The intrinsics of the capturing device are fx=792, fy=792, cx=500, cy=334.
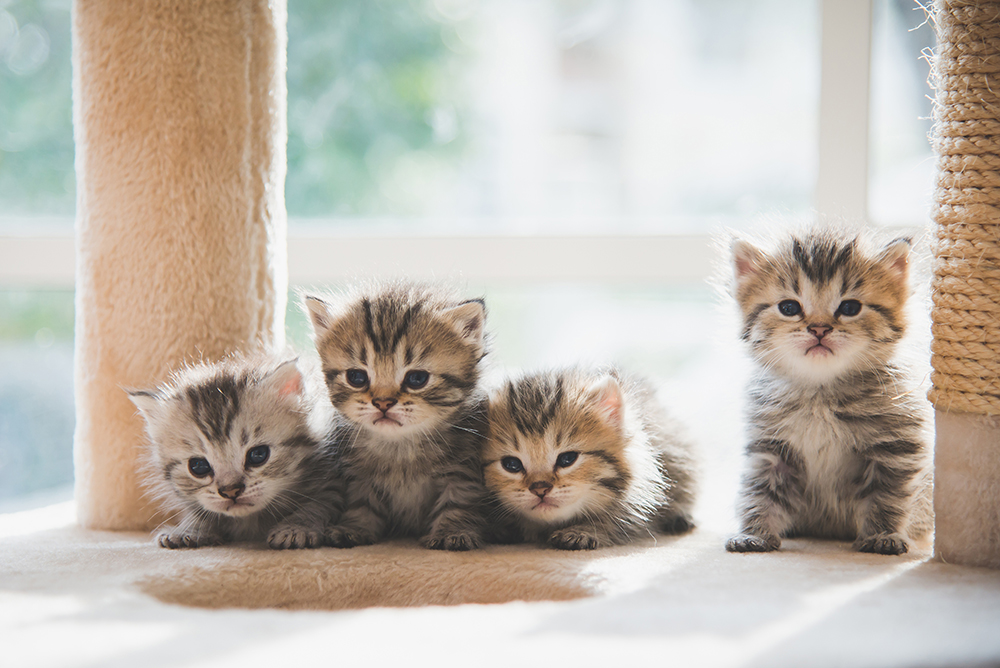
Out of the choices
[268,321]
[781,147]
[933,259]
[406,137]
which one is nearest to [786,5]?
[781,147]

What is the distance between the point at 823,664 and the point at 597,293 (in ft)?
7.01

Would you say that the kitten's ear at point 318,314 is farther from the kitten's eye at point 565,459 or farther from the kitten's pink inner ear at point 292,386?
the kitten's eye at point 565,459

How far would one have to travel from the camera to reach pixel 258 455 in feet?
5.31

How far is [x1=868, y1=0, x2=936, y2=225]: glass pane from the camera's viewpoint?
2.68m

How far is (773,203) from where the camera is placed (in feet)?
9.52

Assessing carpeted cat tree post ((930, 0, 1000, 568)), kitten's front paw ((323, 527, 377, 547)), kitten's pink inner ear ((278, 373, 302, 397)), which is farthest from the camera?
kitten's pink inner ear ((278, 373, 302, 397))

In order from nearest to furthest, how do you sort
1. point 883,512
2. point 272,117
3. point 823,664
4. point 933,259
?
point 823,664 < point 933,259 < point 883,512 < point 272,117

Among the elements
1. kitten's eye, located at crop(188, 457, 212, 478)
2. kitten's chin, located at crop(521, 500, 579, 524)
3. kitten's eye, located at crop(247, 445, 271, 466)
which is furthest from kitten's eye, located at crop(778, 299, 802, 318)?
kitten's eye, located at crop(188, 457, 212, 478)

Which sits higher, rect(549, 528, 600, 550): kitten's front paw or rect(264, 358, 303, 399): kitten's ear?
rect(264, 358, 303, 399): kitten's ear

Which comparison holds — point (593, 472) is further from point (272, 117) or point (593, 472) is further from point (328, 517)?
point (272, 117)

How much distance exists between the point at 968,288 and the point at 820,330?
27cm

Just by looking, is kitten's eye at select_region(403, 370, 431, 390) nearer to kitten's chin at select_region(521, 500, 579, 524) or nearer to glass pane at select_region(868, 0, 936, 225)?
kitten's chin at select_region(521, 500, 579, 524)

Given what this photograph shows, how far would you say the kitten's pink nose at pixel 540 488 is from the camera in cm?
154

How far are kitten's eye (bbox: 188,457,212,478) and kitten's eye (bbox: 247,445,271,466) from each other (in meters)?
0.08
